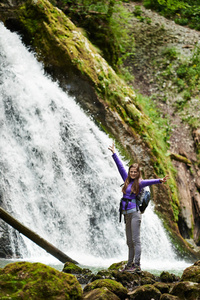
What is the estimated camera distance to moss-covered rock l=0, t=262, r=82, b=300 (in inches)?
140

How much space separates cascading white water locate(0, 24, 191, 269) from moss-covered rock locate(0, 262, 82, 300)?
3869 millimetres

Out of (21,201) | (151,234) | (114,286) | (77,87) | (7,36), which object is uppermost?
(7,36)

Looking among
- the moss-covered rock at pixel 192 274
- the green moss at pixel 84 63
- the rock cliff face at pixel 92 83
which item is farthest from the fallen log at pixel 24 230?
the green moss at pixel 84 63

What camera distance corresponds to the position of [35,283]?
366 cm

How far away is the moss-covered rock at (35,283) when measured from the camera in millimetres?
3555

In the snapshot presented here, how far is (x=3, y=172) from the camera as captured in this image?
877 cm

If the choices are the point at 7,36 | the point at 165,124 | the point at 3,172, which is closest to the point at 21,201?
the point at 3,172

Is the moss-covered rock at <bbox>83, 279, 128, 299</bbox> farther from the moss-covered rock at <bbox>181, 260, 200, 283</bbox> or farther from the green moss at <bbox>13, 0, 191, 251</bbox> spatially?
the green moss at <bbox>13, 0, 191, 251</bbox>

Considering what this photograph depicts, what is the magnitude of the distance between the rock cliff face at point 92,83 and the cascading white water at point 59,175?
1.66ft

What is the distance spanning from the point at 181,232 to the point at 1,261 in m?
7.58

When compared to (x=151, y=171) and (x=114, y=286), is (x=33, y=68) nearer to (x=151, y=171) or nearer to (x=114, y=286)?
(x=151, y=171)

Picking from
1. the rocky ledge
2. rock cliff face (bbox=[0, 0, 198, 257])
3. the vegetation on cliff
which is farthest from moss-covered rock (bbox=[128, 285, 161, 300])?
the vegetation on cliff

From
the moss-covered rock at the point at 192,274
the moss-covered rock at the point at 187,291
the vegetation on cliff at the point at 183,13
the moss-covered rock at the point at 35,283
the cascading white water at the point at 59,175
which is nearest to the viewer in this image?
the moss-covered rock at the point at 35,283

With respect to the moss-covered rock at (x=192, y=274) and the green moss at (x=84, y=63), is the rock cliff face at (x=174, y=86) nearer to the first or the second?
the green moss at (x=84, y=63)
